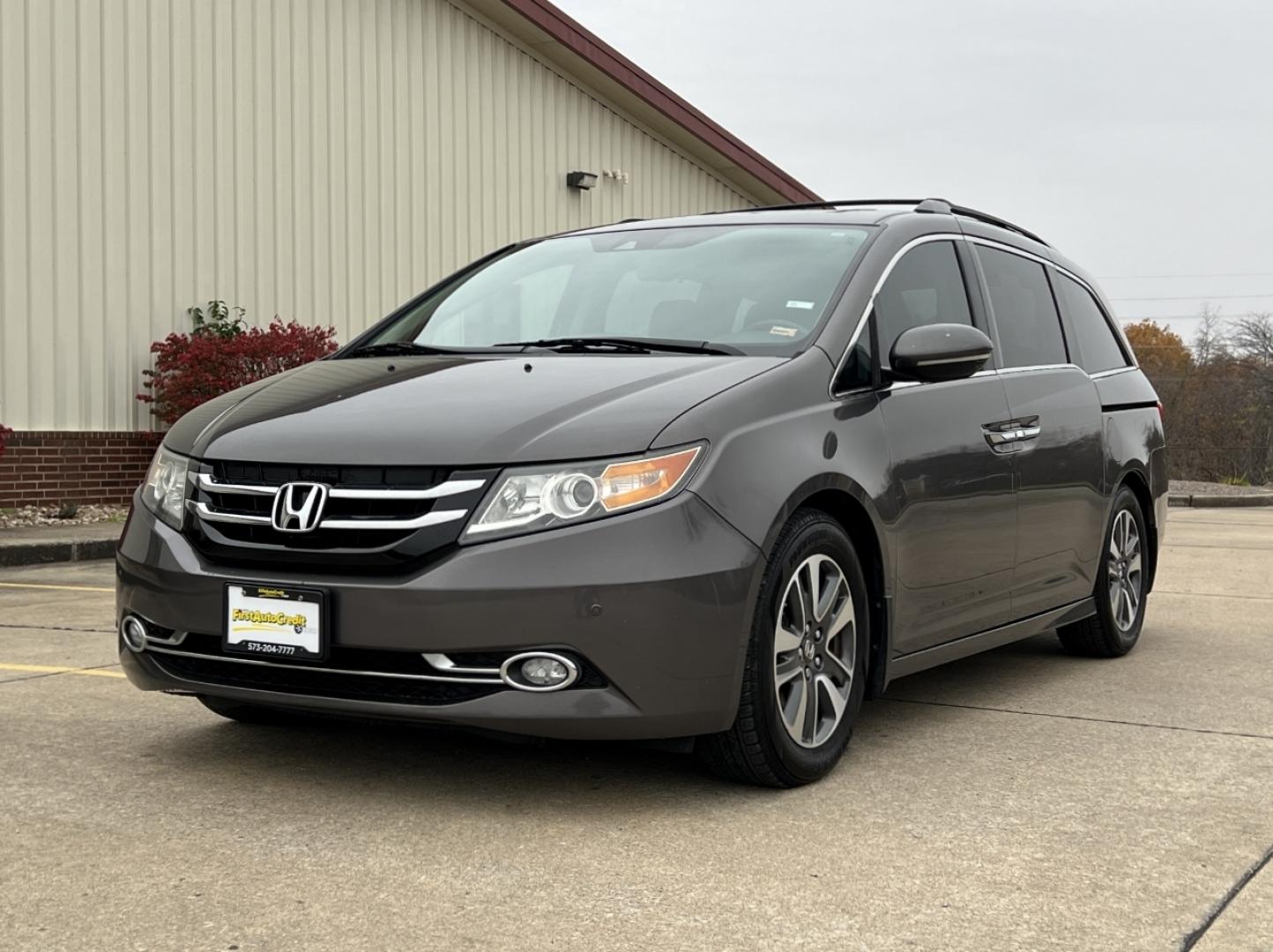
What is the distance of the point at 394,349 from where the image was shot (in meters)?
5.18

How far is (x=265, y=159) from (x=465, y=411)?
1276cm

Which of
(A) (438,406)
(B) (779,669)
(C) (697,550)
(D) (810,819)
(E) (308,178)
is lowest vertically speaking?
(D) (810,819)

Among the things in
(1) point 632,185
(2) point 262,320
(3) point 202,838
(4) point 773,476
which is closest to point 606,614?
(4) point 773,476

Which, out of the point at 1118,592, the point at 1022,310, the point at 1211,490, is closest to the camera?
the point at 1022,310

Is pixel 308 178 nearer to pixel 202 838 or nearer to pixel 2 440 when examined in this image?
pixel 2 440

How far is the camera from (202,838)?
11.9ft

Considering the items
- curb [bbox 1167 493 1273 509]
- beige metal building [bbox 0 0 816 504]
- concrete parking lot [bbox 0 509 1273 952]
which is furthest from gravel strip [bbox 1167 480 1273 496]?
concrete parking lot [bbox 0 509 1273 952]

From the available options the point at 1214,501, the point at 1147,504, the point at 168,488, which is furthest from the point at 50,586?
the point at 1214,501

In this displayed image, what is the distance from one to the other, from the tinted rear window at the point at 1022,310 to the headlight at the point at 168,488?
293 cm

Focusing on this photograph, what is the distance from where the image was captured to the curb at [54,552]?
10.7 metres

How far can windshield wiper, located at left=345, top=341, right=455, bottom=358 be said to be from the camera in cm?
508

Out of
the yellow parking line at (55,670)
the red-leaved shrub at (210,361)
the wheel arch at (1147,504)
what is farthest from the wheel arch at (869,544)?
the red-leaved shrub at (210,361)

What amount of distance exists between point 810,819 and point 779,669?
1.41 feet

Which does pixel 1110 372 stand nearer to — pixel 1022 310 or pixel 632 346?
pixel 1022 310
